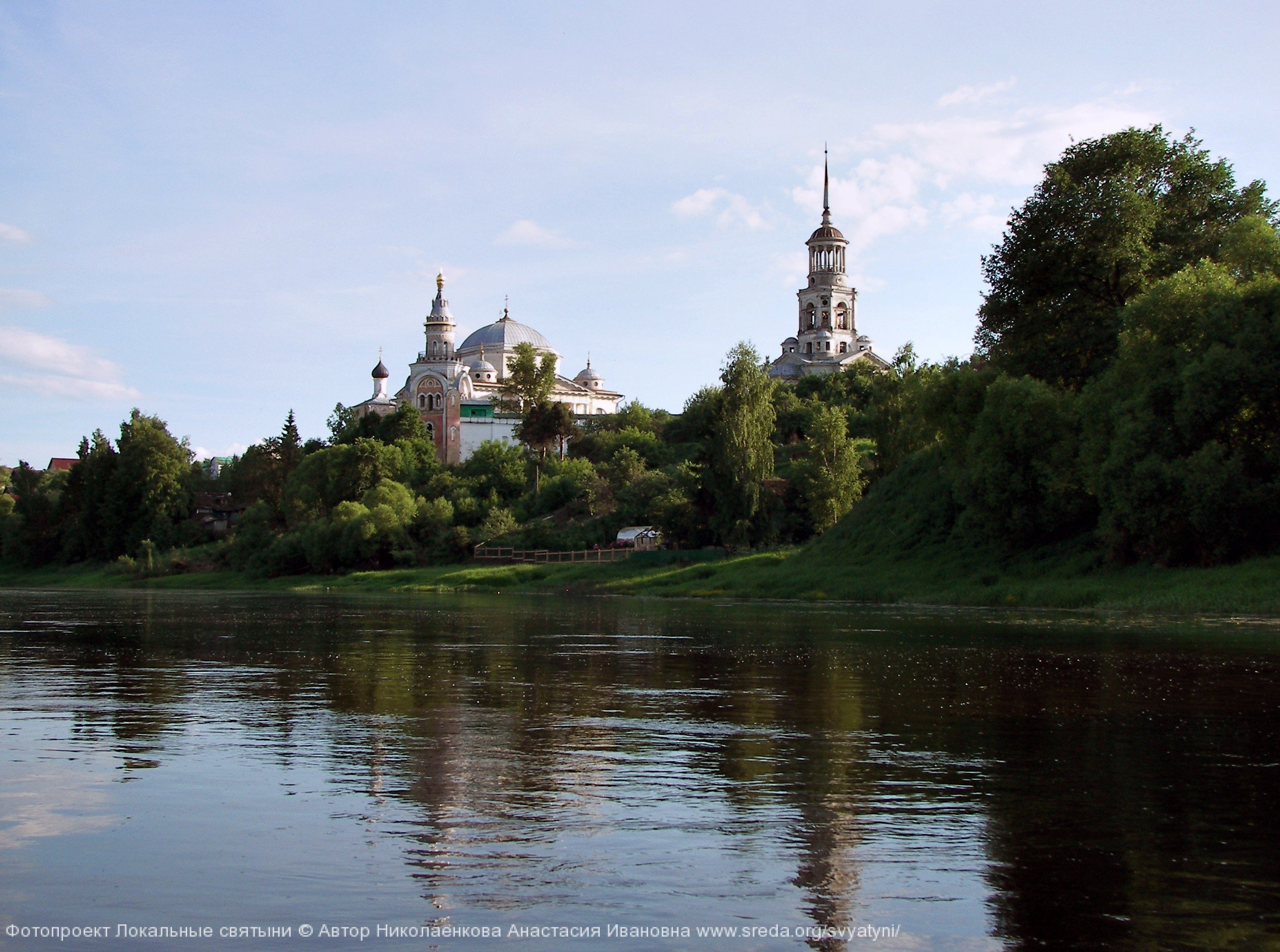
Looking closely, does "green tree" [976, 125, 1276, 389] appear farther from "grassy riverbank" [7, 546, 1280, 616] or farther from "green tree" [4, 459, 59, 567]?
"green tree" [4, 459, 59, 567]

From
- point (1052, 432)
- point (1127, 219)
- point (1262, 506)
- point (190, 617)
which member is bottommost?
point (190, 617)

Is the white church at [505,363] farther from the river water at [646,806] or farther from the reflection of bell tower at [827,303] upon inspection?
the river water at [646,806]

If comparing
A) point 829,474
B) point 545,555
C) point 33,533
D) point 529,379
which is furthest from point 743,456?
point 33,533

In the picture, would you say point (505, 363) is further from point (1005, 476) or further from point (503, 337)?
point (1005, 476)

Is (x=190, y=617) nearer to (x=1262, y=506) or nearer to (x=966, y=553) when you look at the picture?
(x=966, y=553)

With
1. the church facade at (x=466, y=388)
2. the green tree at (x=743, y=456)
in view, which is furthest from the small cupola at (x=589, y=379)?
the green tree at (x=743, y=456)

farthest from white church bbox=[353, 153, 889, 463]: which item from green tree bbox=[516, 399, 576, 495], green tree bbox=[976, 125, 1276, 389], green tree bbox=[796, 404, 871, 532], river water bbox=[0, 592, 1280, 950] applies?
river water bbox=[0, 592, 1280, 950]

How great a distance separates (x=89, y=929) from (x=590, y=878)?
2897mm

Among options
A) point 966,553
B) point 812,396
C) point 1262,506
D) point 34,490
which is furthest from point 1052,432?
point 34,490

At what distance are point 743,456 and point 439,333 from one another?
324 ft

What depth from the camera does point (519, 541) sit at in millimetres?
87875

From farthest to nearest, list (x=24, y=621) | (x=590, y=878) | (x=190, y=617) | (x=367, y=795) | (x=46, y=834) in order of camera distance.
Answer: (x=190, y=617) → (x=24, y=621) → (x=367, y=795) → (x=46, y=834) → (x=590, y=878)

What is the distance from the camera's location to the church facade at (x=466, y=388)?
147 meters

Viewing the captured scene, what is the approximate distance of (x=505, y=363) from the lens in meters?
167
